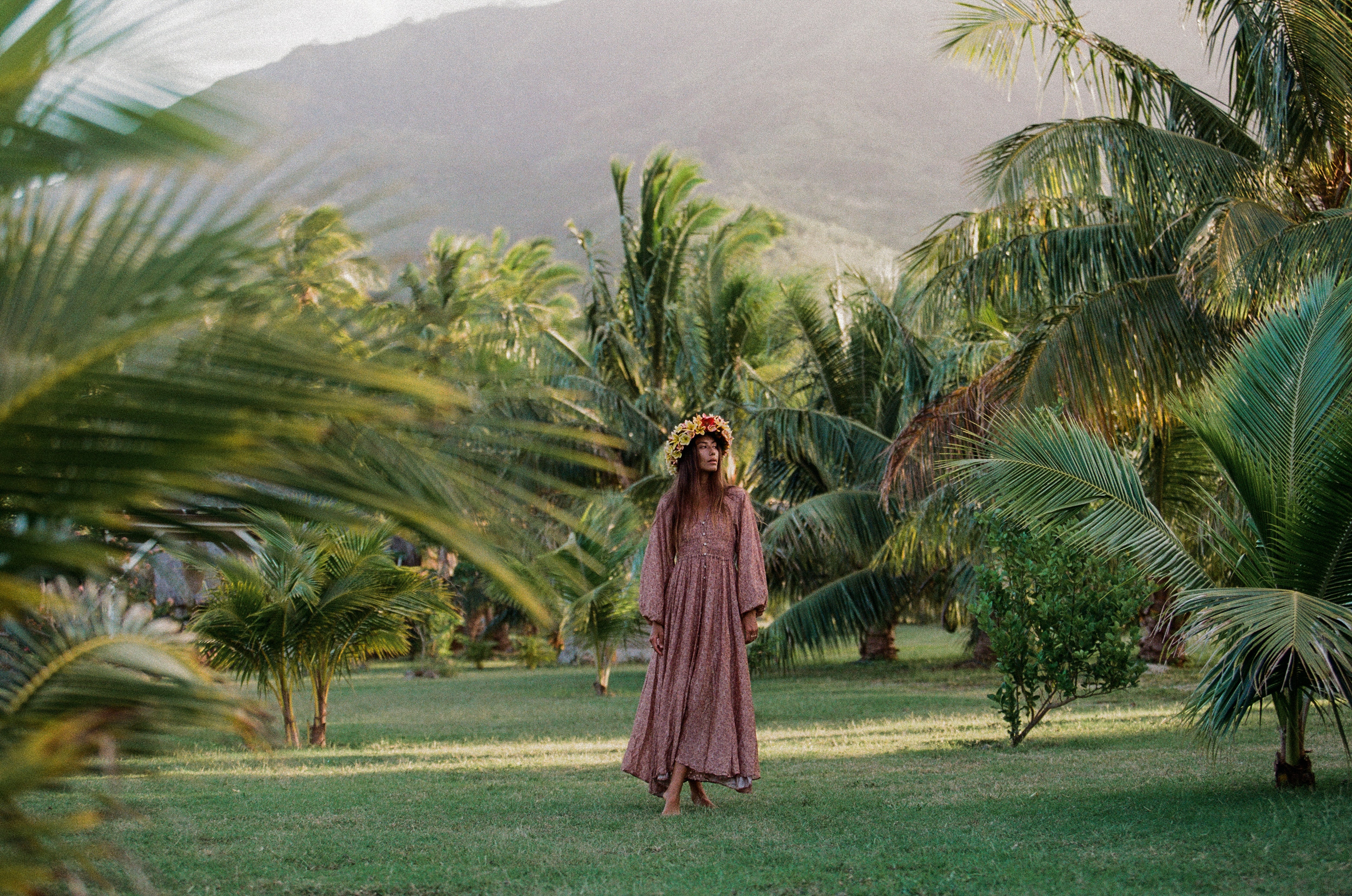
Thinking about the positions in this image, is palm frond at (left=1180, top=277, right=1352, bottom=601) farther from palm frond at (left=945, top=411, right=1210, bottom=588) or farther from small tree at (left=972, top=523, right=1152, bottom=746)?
small tree at (left=972, top=523, right=1152, bottom=746)

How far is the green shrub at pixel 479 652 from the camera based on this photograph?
20906 millimetres

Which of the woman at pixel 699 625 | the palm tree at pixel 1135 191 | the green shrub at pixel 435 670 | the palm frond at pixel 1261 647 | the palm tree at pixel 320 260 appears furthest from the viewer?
the green shrub at pixel 435 670

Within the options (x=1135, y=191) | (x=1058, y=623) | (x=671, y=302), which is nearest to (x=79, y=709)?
(x=1058, y=623)

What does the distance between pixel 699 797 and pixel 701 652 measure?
75cm

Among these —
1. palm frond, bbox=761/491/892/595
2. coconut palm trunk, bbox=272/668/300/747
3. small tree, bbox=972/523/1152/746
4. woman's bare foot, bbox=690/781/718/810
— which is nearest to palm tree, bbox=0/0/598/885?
woman's bare foot, bbox=690/781/718/810

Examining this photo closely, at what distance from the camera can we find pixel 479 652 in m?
20.9

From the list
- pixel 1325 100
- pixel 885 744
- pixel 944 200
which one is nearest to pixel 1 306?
pixel 885 744

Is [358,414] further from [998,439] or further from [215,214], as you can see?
[998,439]

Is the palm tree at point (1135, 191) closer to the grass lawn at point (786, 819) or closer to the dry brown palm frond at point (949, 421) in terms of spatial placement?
the dry brown palm frond at point (949, 421)

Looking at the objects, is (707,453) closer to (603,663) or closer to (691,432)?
(691,432)

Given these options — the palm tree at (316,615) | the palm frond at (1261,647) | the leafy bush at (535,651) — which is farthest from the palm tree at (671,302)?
the palm frond at (1261,647)

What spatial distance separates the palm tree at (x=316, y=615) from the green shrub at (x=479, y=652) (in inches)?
463

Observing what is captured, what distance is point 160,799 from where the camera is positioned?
605 centimetres

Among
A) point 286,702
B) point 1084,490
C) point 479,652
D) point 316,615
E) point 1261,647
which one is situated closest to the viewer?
point 1261,647
